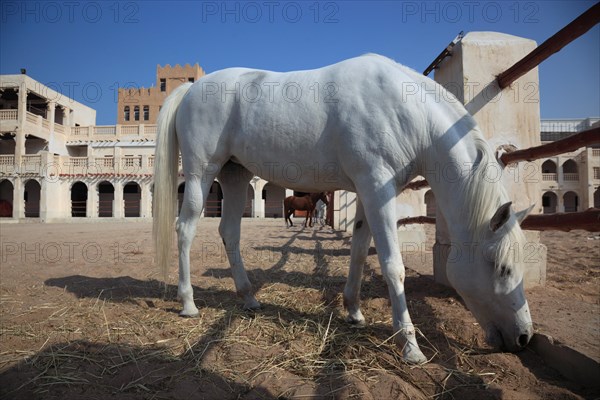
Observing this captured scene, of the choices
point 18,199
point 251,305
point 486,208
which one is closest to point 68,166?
point 18,199

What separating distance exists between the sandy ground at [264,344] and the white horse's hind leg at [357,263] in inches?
5.3

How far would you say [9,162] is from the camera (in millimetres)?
27828

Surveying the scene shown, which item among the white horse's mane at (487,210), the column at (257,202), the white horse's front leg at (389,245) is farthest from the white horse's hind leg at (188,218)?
the column at (257,202)

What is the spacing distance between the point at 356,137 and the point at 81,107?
146ft

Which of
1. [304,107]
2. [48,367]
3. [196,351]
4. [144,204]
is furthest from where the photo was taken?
[144,204]

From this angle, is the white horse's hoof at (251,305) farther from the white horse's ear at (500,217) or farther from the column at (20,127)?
the column at (20,127)

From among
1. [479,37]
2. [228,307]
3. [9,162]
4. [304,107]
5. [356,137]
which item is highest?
[9,162]

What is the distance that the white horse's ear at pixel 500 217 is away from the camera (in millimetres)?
1815

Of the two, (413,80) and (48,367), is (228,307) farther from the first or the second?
(413,80)

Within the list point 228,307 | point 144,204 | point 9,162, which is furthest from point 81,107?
point 228,307

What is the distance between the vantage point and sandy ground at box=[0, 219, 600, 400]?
1.66 meters

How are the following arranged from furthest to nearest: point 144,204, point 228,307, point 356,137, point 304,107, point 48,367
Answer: point 144,204 → point 228,307 → point 304,107 → point 356,137 → point 48,367

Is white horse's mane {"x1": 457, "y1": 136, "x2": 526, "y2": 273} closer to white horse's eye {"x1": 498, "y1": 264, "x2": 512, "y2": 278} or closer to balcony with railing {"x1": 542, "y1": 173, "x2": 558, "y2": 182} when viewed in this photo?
white horse's eye {"x1": 498, "y1": 264, "x2": 512, "y2": 278}

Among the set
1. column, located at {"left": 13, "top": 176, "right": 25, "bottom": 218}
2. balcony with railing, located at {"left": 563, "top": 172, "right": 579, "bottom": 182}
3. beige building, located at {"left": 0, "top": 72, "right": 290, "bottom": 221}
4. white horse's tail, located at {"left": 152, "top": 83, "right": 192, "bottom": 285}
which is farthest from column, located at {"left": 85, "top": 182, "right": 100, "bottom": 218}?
balcony with railing, located at {"left": 563, "top": 172, "right": 579, "bottom": 182}
